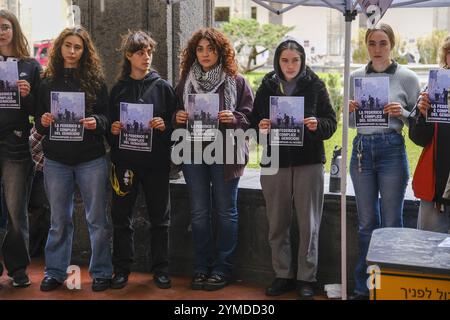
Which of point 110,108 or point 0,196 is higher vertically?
point 110,108

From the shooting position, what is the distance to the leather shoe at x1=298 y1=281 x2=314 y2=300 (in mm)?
4418

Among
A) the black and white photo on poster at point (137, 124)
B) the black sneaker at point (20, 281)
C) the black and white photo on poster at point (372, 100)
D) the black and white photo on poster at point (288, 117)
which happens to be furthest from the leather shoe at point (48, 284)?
the black and white photo on poster at point (372, 100)

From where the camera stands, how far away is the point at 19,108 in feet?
14.7

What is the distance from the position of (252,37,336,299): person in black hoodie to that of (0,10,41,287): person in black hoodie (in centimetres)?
157

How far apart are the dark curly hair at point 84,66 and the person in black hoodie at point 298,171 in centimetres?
110

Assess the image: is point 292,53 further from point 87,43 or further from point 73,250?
point 73,250

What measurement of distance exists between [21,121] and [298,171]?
1.92m

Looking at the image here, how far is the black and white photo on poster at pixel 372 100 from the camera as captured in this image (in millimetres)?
3982

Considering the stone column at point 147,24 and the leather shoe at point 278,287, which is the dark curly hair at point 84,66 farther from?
the leather shoe at point 278,287

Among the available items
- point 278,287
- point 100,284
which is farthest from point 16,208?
point 278,287

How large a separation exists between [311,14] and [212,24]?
16417 mm

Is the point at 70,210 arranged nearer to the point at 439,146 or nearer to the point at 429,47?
the point at 439,146
